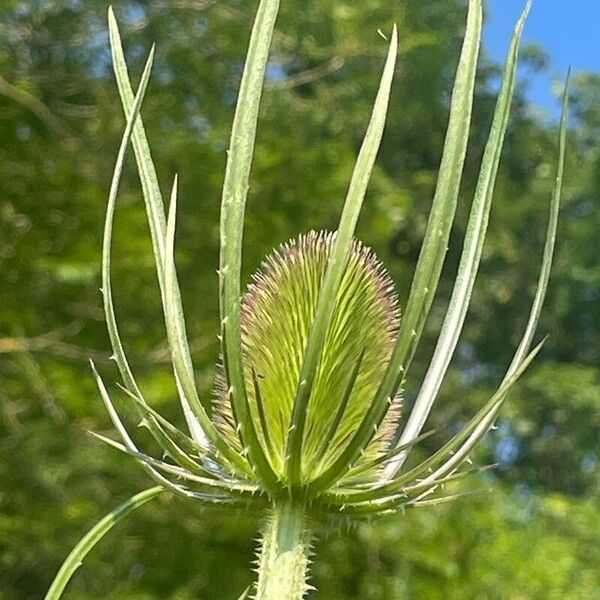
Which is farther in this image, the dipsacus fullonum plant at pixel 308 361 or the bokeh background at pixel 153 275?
the bokeh background at pixel 153 275

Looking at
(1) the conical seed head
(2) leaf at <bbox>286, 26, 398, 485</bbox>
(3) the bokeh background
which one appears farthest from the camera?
(3) the bokeh background

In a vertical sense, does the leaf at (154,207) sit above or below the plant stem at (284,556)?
above

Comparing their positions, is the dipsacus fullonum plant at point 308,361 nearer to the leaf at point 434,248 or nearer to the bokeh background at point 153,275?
the leaf at point 434,248

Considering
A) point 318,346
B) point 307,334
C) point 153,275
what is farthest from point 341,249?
point 153,275

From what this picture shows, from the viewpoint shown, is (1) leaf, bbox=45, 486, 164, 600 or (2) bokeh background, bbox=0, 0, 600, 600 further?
(2) bokeh background, bbox=0, 0, 600, 600

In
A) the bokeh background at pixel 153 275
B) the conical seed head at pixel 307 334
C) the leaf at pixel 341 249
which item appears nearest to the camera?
the leaf at pixel 341 249

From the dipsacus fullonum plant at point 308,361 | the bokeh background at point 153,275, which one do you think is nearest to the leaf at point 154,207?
the dipsacus fullonum plant at point 308,361

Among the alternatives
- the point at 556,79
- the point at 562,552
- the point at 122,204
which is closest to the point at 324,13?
the point at 122,204

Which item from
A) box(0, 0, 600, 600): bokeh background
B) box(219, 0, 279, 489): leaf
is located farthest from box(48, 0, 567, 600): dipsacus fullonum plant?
box(0, 0, 600, 600): bokeh background

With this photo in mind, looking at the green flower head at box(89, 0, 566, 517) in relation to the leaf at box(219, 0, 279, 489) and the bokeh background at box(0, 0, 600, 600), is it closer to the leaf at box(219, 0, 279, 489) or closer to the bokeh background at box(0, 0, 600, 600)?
the leaf at box(219, 0, 279, 489)
